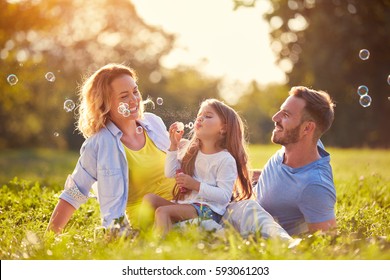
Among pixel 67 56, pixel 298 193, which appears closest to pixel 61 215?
pixel 298 193

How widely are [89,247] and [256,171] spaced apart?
6.17ft

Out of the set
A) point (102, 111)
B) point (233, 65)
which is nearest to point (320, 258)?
point (102, 111)

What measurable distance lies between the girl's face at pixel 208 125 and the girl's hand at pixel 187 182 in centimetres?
36

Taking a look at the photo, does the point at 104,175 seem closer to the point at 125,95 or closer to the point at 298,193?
the point at 125,95

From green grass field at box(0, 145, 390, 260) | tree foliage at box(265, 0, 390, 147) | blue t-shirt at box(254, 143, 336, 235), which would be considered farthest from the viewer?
tree foliage at box(265, 0, 390, 147)

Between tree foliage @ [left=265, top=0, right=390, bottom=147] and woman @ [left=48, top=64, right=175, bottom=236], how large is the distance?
1071 cm

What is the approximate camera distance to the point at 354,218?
469 cm

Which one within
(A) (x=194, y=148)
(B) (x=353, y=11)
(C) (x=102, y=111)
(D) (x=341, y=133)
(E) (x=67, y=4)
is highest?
(E) (x=67, y=4)

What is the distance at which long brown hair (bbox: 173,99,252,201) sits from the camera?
4.33 metres

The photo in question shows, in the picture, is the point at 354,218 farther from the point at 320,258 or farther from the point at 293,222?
the point at 320,258

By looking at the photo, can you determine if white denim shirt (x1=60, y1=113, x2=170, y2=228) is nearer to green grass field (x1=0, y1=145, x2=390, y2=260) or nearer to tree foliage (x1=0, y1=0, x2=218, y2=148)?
green grass field (x1=0, y1=145, x2=390, y2=260)

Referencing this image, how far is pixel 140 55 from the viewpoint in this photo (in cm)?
2648

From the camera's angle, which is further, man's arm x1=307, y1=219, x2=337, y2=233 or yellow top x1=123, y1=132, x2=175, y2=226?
yellow top x1=123, y1=132, x2=175, y2=226

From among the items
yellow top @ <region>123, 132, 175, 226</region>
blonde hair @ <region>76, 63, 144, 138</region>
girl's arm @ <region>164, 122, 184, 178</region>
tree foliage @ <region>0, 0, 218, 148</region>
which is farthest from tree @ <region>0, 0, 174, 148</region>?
girl's arm @ <region>164, 122, 184, 178</region>
